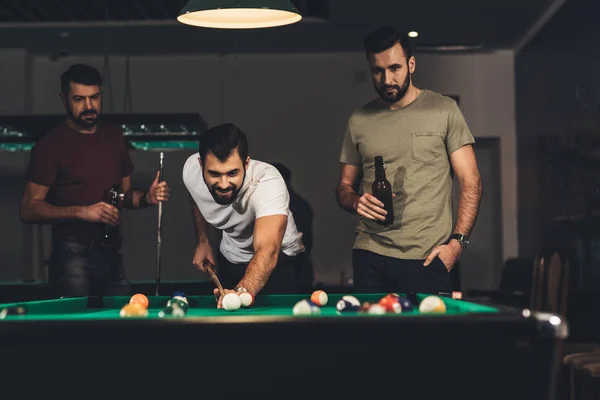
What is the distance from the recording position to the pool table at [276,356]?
186cm

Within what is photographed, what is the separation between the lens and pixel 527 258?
7.12 meters

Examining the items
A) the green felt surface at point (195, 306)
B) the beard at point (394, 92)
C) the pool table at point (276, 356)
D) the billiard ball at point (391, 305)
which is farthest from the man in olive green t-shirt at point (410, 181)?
the pool table at point (276, 356)

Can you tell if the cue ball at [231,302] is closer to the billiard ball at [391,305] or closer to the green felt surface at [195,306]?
the green felt surface at [195,306]

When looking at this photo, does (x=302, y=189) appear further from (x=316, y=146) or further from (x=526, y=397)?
(x=526, y=397)

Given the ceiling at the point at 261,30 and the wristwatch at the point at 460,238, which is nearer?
the wristwatch at the point at 460,238

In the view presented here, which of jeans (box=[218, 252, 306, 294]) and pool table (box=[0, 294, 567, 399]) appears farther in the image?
jeans (box=[218, 252, 306, 294])

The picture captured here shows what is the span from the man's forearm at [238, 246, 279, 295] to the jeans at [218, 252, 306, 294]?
22.5 inches

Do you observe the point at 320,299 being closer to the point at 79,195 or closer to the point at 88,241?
the point at 88,241

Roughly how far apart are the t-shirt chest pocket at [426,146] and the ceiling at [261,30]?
116 inches

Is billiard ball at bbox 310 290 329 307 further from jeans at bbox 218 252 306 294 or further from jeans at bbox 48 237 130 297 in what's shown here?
jeans at bbox 48 237 130 297

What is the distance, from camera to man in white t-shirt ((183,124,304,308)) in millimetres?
3137

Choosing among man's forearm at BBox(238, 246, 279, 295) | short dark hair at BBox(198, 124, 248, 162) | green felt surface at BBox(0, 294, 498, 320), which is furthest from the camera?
short dark hair at BBox(198, 124, 248, 162)

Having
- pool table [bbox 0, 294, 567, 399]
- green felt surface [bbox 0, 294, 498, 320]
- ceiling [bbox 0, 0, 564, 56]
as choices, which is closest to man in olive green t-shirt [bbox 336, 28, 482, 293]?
green felt surface [bbox 0, 294, 498, 320]

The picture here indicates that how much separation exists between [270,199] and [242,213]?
0.22 metres
